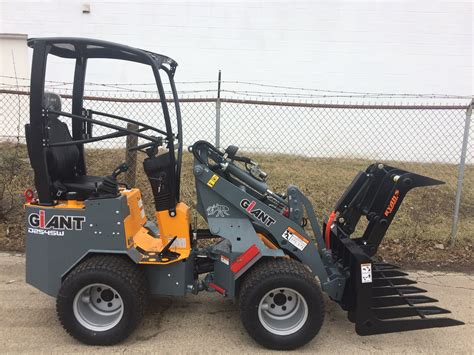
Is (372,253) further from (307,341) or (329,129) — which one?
(329,129)

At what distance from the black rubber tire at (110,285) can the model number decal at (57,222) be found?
0.32m

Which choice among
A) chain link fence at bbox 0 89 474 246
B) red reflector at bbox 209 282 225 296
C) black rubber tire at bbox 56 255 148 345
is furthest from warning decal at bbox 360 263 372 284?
chain link fence at bbox 0 89 474 246

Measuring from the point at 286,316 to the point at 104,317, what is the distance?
1481 mm

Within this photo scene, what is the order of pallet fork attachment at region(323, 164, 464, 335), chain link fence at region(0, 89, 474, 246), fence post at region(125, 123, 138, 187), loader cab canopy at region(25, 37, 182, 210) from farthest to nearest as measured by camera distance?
chain link fence at region(0, 89, 474, 246)
fence post at region(125, 123, 138, 187)
pallet fork attachment at region(323, 164, 464, 335)
loader cab canopy at region(25, 37, 182, 210)

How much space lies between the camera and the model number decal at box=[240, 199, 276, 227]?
133 inches

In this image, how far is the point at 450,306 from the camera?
13.1 feet

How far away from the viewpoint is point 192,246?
3633mm

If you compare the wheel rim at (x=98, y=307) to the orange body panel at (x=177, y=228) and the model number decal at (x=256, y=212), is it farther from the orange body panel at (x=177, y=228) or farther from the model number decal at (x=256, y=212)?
the model number decal at (x=256, y=212)

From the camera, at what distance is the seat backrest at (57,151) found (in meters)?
3.20

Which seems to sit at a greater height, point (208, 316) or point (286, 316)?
point (286, 316)

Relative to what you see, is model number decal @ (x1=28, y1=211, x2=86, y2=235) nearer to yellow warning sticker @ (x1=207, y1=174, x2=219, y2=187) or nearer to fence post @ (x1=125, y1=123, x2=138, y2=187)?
yellow warning sticker @ (x1=207, y1=174, x2=219, y2=187)

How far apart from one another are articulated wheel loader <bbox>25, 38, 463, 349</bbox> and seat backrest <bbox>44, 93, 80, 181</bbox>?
0.01 m

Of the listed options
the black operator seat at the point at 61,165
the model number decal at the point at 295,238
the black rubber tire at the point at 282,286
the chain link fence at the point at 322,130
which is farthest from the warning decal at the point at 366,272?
the chain link fence at the point at 322,130

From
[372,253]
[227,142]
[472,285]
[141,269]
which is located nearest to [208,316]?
[141,269]
